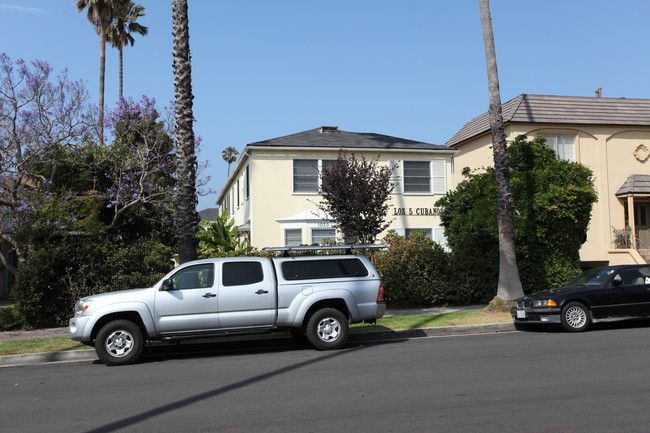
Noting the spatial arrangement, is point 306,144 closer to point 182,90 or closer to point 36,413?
point 182,90

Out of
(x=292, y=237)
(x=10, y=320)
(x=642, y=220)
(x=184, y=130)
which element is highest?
(x=184, y=130)

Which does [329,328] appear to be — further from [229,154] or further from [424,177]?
[229,154]

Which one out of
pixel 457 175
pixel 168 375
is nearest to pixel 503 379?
pixel 168 375

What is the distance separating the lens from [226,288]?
1053cm

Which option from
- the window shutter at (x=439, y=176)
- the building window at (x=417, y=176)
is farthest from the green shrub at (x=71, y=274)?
the window shutter at (x=439, y=176)

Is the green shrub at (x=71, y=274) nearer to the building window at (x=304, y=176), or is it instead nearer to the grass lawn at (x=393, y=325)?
the grass lawn at (x=393, y=325)

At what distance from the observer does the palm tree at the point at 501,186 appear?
15.7 metres

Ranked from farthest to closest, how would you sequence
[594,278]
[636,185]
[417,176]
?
[636,185], [417,176], [594,278]

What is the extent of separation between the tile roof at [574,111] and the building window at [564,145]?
786 mm

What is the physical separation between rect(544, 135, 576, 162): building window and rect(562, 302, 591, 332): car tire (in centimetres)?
1693

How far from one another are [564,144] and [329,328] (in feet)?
70.3

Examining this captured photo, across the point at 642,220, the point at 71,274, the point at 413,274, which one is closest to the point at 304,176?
Answer: the point at 413,274

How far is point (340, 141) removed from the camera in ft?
87.0

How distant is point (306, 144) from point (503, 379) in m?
18.9
